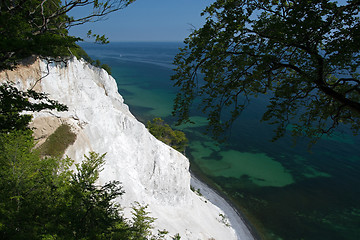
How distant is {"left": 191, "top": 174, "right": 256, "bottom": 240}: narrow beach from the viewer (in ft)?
83.9

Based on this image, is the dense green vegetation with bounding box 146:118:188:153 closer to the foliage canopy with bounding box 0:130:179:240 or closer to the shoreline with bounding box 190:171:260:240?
the shoreline with bounding box 190:171:260:240

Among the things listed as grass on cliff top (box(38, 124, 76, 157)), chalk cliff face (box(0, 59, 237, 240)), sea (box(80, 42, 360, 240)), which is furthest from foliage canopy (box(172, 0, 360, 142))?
sea (box(80, 42, 360, 240))

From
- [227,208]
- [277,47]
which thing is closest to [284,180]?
[227,208]

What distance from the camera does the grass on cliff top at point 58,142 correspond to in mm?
16000

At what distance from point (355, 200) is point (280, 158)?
13204 millimetres

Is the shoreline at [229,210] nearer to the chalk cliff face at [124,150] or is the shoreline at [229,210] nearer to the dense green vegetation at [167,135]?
the chalk cliff face at [124,150]

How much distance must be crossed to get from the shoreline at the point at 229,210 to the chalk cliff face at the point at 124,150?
1.65 m

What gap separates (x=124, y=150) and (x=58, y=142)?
21.6 feet

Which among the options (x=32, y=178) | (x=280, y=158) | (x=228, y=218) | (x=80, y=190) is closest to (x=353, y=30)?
(x=80, y=190)

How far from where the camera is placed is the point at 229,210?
1144 inches

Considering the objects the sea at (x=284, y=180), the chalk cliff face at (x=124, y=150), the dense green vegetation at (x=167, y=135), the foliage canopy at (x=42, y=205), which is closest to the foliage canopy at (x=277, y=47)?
the foliage canopy at (x=42, y=205)

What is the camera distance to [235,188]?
3388 cm

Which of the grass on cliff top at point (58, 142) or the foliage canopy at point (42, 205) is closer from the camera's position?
the foliage canopy at point (42, 205)

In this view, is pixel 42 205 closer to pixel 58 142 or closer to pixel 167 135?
pixel 58 142
